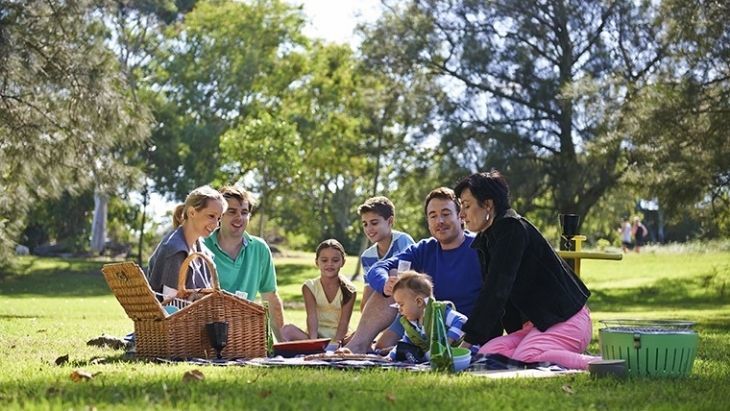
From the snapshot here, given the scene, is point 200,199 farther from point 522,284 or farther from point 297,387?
point 297,387

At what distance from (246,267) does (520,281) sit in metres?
2.83

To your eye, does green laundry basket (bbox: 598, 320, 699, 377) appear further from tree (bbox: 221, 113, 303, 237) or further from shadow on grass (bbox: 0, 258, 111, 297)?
tree (bbox: 221, 113, 303, 237)

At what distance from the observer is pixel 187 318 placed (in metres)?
8.09

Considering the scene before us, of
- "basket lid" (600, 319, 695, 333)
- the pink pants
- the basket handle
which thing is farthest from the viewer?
the basket handle

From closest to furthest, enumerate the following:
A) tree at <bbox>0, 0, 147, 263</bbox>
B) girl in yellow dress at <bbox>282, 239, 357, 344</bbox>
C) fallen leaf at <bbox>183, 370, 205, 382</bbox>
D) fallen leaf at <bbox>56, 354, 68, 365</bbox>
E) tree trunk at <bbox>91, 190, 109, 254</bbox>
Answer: fallen leaf at <bbox>183, 370, 205, 382</bbox> → fallen leaf at <bbox>56, 354, 68, 365</bbox> → girl in yellow dress at <bbox>282, 239, 357, 344</bbox> → tree at <bbox>0, 0, 147, 263</bbox> → tree trunk at <bbox>91, 190, 109, 254</bbox>

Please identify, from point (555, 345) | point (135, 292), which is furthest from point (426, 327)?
point (135, 292)

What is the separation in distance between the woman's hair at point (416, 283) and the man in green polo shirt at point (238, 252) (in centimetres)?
207

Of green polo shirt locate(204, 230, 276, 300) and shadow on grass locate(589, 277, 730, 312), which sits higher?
green polo shirt locate(204, 230, 276, 300)

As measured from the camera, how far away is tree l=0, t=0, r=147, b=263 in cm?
1872

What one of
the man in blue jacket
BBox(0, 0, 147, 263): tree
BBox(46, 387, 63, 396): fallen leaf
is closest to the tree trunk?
BBox(0, 0, 147, 263): tree

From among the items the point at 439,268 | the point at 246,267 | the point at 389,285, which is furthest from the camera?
the point at 246,267

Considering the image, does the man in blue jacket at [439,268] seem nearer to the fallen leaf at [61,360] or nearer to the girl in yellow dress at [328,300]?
the girl in yellow dress at [328,300]

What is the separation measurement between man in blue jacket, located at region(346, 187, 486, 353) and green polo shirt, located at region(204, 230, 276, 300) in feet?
3.90

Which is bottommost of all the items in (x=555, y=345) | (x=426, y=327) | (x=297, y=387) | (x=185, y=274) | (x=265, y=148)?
(x=297, y=387)
